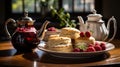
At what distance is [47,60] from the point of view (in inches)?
53.3

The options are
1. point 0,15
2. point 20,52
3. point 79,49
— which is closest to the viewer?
point 79,49

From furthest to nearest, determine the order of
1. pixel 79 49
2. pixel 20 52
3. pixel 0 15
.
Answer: pixel 0 15, pixel 20 52, pixel 79 49

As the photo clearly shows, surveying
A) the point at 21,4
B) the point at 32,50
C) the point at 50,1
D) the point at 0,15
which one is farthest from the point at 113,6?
the point at 32,50

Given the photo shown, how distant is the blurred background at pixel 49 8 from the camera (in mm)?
3953

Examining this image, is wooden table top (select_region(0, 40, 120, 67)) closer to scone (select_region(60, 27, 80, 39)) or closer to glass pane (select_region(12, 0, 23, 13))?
scone (select_region(60, 27, 80, 39))

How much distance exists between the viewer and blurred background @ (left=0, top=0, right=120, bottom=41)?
3.95 metres

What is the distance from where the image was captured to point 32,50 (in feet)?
5.19

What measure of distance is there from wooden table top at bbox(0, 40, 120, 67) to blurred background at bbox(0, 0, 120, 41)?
2316mm

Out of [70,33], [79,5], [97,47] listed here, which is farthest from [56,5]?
[97,47]

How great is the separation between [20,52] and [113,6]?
2.69 m

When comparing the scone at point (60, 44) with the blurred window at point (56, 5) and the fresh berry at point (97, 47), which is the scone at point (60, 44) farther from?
the blurred window at point (56, 5)

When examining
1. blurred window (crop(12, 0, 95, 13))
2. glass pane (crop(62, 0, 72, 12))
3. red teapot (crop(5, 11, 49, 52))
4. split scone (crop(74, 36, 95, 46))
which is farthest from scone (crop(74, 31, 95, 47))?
glass pane (crop(62, 0, 72, 12))

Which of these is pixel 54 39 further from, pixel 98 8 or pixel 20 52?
pixel 98 8

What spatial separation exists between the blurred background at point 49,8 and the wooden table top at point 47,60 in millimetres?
2316
